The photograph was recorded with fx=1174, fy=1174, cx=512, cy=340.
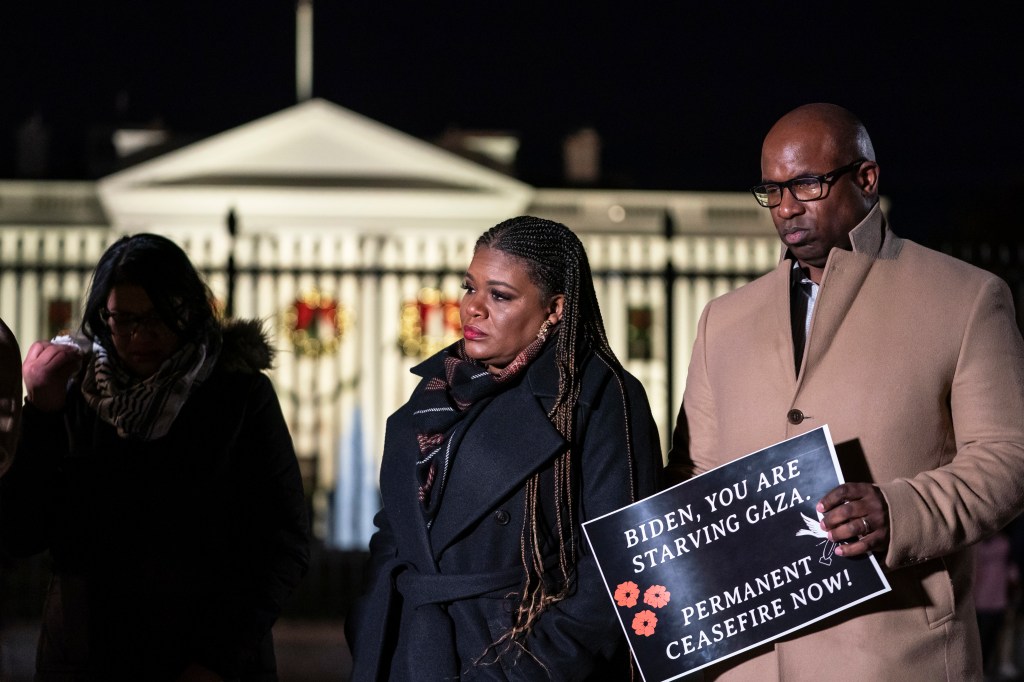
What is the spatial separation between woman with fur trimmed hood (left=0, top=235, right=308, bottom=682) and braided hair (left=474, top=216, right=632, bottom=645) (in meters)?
0.69

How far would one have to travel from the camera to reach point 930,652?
2150 mm

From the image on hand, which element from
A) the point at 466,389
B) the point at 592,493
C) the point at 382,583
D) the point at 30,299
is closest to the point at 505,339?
the point at 466,389

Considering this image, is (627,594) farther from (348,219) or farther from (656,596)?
(348,219)

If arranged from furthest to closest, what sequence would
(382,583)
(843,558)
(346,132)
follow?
1. (346,132)
2. (382,583)
3. (843,558)

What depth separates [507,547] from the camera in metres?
2.31

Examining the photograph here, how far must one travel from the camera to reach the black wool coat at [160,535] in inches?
98.9

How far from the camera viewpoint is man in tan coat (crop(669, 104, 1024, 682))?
6.86 ft

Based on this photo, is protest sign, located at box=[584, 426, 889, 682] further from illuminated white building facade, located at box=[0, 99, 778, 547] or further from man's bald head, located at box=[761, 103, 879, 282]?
illuminated white building facade, located at box=[0, 99, 778, 547]

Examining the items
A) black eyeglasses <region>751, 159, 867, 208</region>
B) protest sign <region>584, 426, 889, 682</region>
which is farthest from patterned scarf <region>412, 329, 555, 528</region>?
black eyeglasses <region>751, 159, 867, 208</region>

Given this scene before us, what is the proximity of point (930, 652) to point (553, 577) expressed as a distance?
27.8 inches

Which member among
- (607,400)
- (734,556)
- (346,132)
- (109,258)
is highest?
(346,132)

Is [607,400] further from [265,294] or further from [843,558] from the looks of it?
[265,294]

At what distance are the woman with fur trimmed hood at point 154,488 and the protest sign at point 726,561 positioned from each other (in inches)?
34.0

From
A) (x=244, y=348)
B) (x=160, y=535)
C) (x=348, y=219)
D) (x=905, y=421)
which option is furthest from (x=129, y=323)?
(x=348, y=219)
